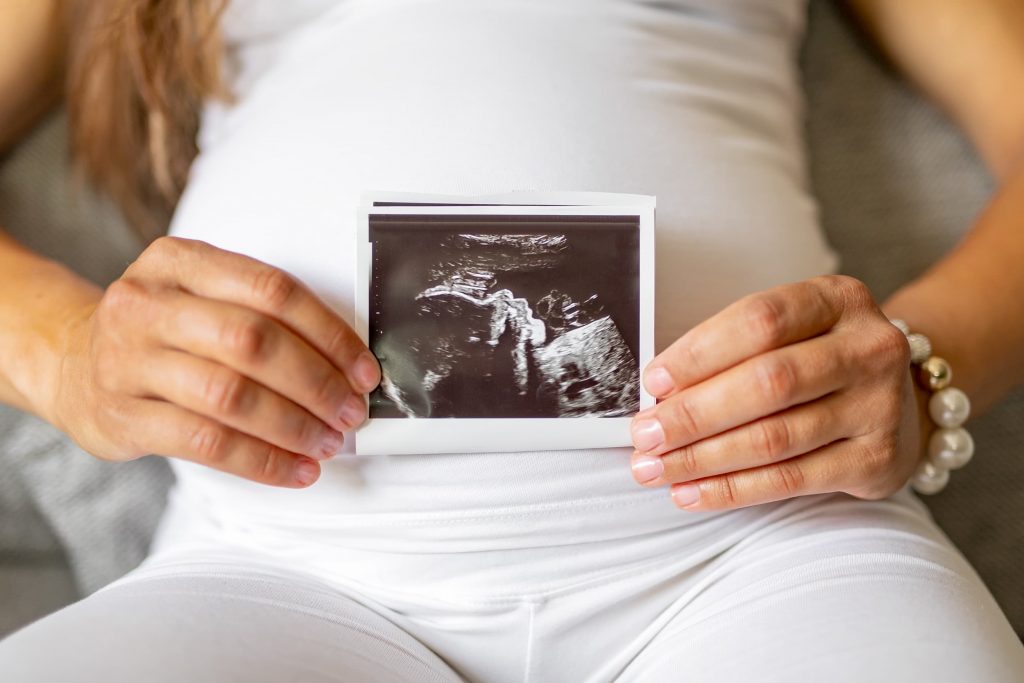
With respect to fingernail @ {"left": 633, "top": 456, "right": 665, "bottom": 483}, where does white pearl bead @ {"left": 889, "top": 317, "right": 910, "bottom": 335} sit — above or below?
above

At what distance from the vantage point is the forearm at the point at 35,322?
78cm

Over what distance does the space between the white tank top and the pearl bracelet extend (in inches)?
5.3

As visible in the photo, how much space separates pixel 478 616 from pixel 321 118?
1.61 ft

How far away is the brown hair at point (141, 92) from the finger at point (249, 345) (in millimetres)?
370

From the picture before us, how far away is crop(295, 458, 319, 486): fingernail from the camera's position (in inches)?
27.2

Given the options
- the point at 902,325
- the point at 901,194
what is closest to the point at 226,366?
the point at 902,325

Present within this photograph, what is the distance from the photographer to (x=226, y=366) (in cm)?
Result: 64

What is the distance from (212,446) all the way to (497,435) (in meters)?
0.23

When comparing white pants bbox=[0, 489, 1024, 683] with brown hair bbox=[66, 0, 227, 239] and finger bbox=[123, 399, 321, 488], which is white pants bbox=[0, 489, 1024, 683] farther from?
brown hair bbox=[66, 0, 227, 239]

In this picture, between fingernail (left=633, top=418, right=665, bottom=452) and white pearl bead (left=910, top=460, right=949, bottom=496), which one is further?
white pearl bead (left=910, top=460, right=949, bottom=496)

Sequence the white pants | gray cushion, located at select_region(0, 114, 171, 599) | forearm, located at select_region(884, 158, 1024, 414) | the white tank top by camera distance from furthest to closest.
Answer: gray cushion, located at select_region(0, 114, 171, 599), forearm, located at select_region(884, 158, 1024, 414), the white tank top, the white pants

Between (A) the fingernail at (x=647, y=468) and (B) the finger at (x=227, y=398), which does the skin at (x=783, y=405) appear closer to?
(A) the fingernail at (x=647, y=468)

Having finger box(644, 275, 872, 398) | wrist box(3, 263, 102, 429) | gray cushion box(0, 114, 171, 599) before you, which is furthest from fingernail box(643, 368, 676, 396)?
gray cushion box(0, 114, 171, 599)

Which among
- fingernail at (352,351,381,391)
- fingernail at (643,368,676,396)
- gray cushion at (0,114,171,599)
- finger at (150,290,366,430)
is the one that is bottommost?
gray cushion at (0,114,171,599)
